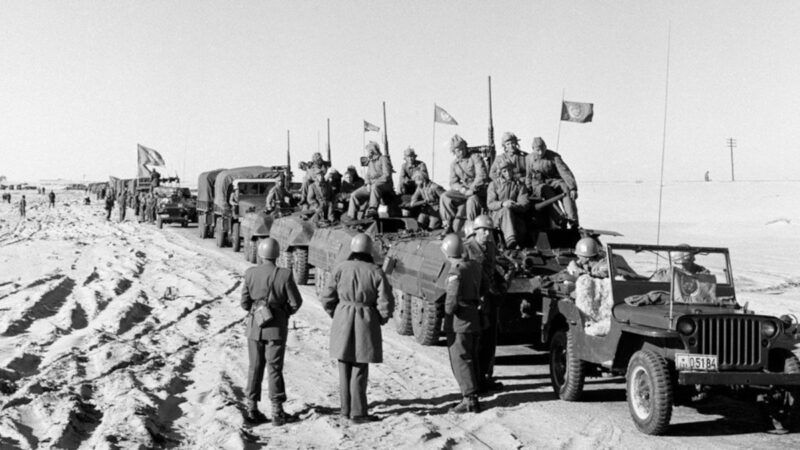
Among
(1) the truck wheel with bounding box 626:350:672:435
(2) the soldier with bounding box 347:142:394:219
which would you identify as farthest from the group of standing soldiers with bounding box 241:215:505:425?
(2) the soldier with bounding box 347:142:394:219

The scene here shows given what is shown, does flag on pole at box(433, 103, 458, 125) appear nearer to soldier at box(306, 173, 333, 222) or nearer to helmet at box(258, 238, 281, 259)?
soldier at box(306, 173, 333, 222)

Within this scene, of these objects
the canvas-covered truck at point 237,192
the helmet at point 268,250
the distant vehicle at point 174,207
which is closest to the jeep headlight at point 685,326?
the helmet at point 268,250

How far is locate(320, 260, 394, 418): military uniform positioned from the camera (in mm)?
6883

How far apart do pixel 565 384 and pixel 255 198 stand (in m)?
16.0

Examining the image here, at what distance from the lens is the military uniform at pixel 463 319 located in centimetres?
738

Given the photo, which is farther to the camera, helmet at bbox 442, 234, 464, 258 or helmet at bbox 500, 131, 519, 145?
helmet at bbox 500, 131, 519, 145

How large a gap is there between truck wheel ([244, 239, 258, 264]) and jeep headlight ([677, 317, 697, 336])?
14532 mm

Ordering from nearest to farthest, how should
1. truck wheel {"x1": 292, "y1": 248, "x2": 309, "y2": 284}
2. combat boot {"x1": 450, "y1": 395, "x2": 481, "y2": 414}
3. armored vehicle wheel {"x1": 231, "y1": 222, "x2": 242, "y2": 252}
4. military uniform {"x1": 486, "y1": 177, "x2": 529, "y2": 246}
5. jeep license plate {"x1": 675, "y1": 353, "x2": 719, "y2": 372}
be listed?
jeep license plate {"x1": 675, "y1": 353, "x2": 719, "y2": 372} → combat boot {"x1": 450, "y1": 395, "x2": 481, "y2": 414} → military uniform {"x1": 486, "y1": 177, "x2": 529, "y2": 246} → truck wheel {"x1": 292, "y1": 248, "x2": 309, "y2": 284} → armored vehicle wheel {"x1": 231, "y1": 222, "x2": 242, "y2": 252}

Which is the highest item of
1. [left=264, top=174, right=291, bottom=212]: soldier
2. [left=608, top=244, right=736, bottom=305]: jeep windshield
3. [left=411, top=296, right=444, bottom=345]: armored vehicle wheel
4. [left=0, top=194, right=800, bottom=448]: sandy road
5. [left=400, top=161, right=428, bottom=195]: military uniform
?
[left=400, top=161, right=428, bottom=195]: military uniform

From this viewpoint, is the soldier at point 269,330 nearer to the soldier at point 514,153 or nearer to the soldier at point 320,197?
the soldier at point 514,153

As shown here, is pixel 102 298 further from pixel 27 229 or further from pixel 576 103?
pixel 27 229

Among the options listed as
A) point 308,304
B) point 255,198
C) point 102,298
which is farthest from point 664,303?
point 255,198

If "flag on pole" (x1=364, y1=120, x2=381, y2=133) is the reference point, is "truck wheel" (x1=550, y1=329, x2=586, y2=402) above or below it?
below

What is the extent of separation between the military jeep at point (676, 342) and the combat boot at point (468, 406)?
96cm
